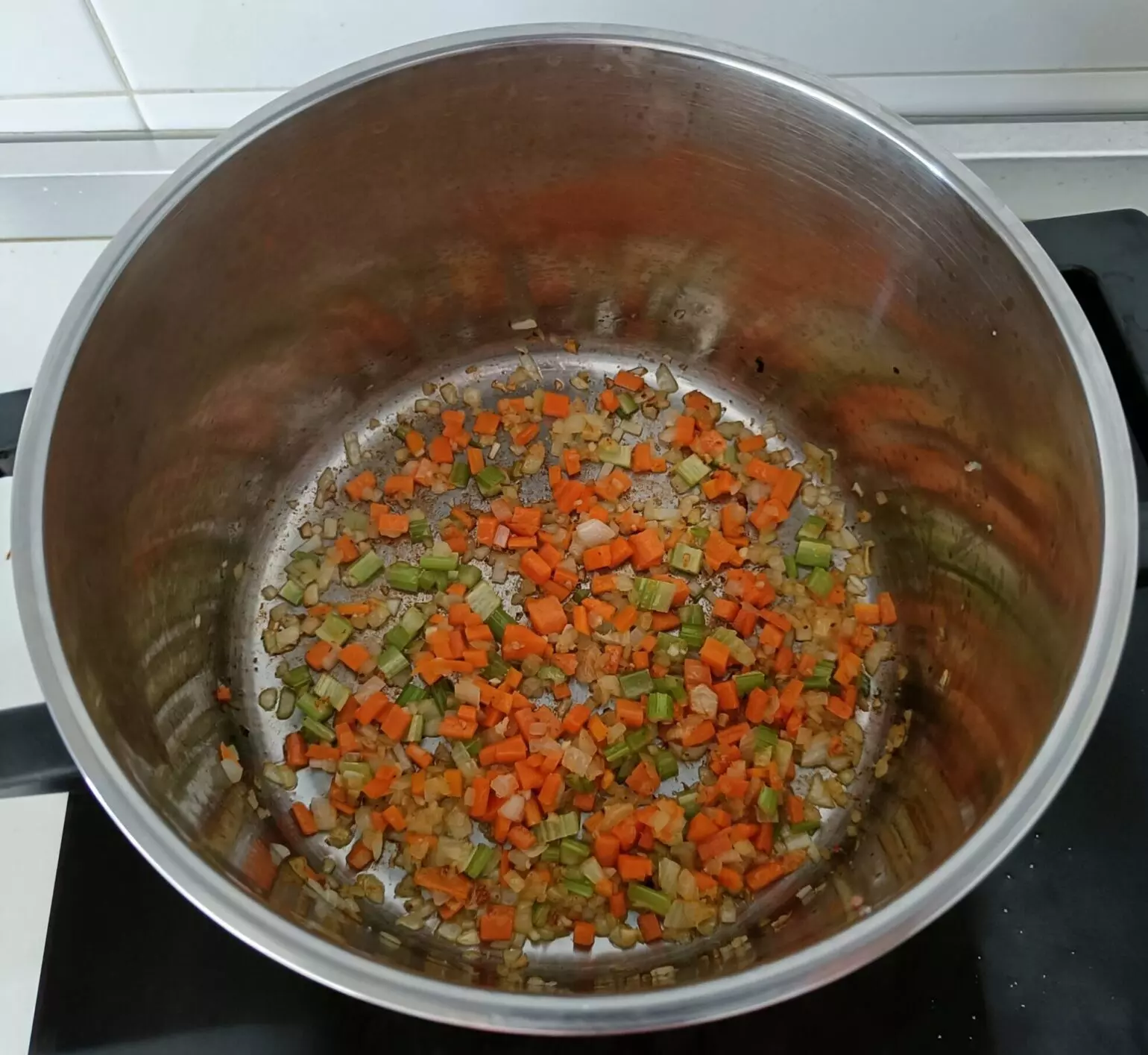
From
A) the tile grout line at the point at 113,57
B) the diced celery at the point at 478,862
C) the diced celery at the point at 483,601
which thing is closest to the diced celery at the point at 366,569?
the diced celery at the point at 483,601

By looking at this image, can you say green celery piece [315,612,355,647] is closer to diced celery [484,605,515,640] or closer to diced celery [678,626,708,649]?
diced celery [484,605,515,640]

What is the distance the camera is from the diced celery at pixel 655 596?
1133 millimetres

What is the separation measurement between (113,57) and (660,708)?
99cm

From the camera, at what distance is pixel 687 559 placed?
1.16 metres

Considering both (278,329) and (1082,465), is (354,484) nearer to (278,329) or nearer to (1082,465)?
(278,329)

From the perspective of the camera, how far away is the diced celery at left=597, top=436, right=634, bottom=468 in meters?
1.24

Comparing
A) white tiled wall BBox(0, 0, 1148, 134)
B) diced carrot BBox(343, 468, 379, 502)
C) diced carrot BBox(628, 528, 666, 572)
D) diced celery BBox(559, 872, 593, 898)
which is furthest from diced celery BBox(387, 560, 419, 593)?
white tiled wall BBox(0, 0, 1148, 134)

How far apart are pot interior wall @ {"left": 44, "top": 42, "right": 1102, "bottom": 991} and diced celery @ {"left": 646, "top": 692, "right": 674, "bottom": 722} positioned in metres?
0.24

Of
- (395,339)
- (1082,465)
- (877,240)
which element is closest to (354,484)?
(395,339)

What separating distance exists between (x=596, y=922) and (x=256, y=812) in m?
0.38

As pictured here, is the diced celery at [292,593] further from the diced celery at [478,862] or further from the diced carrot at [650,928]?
the diced carrot at [650,928]

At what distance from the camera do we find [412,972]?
656mm

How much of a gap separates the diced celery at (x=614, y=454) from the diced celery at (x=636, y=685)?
0.97ft

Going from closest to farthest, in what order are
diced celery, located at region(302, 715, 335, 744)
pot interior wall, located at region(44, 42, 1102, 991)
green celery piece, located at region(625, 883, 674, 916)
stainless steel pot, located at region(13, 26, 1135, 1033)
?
stainless steel pot, located at region(13, 26, 1135, 1033) → pot interior wall, located at region(44, 42, 1102, 991) → green celery piece, located at region(625, 883, 674, 916) → diced celery, located at region(302, 715, 335, 744)
